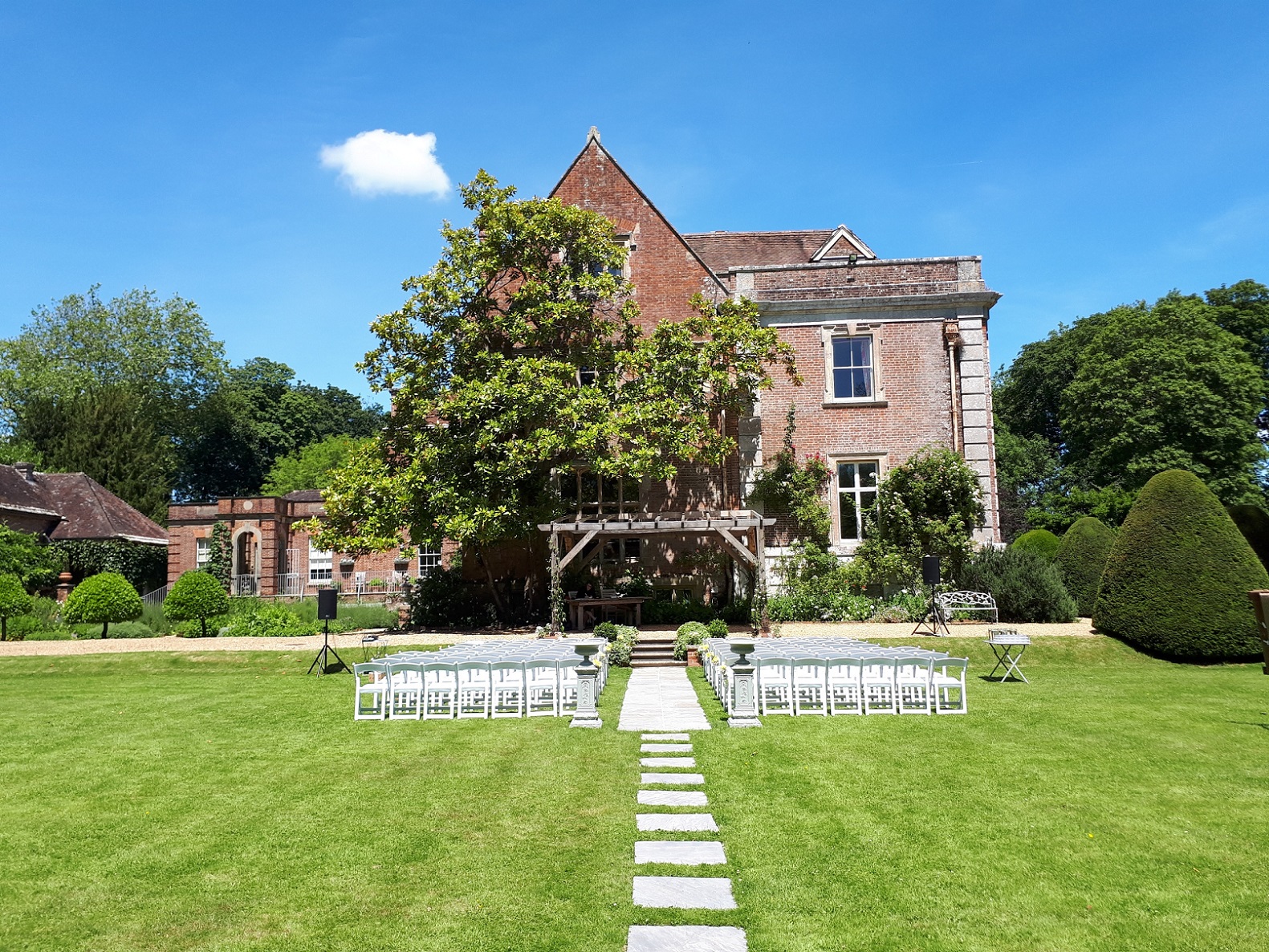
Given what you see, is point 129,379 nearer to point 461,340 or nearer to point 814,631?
point 461,340

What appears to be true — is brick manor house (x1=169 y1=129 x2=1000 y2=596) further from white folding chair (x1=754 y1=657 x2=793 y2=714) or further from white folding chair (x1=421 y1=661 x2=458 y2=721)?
white folding chair (x1=754 y1=657 x2=793 y2=714)

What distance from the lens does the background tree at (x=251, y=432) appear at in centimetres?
5425

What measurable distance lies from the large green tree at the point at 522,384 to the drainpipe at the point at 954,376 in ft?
14.1

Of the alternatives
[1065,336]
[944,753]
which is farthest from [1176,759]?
[1065,336]

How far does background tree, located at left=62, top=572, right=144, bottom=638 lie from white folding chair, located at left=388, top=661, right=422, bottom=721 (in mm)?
13403

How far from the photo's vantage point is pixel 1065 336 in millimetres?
42719

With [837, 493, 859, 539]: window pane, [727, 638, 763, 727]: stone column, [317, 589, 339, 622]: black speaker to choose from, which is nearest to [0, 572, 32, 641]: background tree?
[317, 589, 339, 622]: black speaker

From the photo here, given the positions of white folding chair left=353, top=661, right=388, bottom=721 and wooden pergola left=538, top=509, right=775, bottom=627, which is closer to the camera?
white folding chair left=353, top=661, right=388, bottom=721

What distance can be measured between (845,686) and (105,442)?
39821mm

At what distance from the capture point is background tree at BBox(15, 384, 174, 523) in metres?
39.7

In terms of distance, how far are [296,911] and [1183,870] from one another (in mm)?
5210

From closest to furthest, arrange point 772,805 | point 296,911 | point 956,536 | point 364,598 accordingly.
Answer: point 296,911 < point 772,805 < point 956,536 < point 364,598

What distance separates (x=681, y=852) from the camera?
5.56 metres

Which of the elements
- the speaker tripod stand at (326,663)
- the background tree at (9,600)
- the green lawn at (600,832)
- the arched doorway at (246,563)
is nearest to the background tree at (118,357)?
the arched doorway at (246,563)
